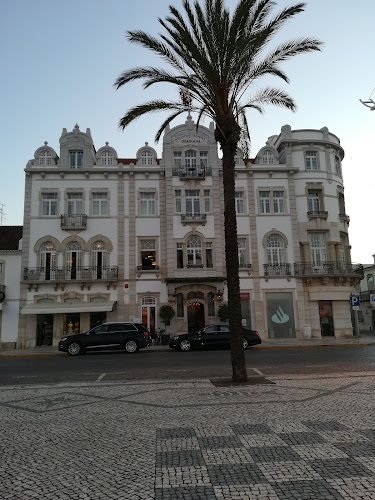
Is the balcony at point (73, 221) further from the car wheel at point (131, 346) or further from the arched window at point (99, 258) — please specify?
the car wheel at point (131, 346)

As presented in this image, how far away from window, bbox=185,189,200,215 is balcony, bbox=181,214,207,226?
52 centimetres

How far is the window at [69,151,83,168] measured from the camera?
31125 mm

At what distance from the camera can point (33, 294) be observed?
28.9m

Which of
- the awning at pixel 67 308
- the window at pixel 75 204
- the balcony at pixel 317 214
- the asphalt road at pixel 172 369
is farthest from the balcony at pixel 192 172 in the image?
the asphalt road at pixel 172 369

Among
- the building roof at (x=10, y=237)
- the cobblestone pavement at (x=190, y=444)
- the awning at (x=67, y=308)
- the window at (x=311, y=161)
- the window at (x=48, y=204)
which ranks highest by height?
the window at (x=311, y=161)

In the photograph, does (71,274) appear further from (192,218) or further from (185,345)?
(185,345)

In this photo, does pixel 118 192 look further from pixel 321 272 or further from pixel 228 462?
pixel 228 462

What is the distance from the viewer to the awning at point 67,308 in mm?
27609

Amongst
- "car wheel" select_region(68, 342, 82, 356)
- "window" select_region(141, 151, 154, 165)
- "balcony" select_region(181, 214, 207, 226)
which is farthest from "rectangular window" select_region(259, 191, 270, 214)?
"car wheel" select_region(68, 342, 82, 356)

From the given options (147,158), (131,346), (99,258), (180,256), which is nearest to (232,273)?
(131,346)

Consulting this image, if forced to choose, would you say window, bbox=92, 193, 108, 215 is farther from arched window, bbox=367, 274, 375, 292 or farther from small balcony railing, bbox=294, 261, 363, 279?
arched window, bbox=367, 274, 375, 292

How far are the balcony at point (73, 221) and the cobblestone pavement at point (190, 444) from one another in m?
20.7

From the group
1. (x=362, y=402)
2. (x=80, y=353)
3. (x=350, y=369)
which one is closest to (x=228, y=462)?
(x=362, y=402)

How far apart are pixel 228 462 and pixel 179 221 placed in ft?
86.0
